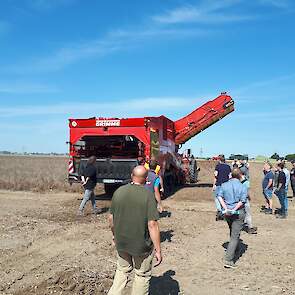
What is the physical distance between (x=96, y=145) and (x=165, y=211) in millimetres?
4395

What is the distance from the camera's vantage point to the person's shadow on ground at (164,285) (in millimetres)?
5973

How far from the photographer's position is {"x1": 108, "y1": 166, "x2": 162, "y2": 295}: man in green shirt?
191 inches

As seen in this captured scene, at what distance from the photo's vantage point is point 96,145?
16281 mm

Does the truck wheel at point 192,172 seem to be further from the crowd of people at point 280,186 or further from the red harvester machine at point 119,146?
the crowd of people at point 280,186

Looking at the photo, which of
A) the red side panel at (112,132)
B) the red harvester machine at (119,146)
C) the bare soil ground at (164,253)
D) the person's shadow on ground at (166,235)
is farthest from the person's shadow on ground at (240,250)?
the red side panel at (112,132)

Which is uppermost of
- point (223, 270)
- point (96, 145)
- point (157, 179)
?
point (96, 145)

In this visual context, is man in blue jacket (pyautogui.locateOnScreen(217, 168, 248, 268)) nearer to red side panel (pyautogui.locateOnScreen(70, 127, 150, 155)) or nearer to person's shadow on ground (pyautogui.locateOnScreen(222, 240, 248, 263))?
person's shadow on ground (pyautogui.locateOnScreen(222, 240, 248, 263))

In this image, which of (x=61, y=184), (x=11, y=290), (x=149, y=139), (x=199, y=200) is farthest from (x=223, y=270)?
(x=61, y=184)

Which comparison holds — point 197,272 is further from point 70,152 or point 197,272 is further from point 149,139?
point 70,152

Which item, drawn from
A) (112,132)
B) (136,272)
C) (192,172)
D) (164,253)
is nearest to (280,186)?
(164,253)

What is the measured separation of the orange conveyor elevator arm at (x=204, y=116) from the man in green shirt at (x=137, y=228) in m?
15.5

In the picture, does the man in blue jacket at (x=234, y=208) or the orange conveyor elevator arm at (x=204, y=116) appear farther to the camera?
the orange conveyor elevator arm at (x=204, y=116)

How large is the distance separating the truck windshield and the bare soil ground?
333 centimetres

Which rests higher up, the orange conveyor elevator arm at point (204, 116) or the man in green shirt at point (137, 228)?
the orange conveyor elevator arm at point (204, 116)
